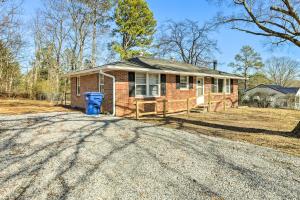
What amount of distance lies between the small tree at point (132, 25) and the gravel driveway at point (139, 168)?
21.1m

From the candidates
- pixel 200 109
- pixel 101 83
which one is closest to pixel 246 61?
pixel 200 109

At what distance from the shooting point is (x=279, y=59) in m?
55.8

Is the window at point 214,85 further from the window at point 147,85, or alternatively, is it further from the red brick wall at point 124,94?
the window at point 147,85

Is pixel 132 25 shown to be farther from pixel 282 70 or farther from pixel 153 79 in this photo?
pixel 282 70

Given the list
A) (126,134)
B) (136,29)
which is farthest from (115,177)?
(136,29)

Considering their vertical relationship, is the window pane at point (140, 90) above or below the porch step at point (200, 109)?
above

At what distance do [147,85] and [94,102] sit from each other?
3.09m

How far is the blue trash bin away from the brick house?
559mm

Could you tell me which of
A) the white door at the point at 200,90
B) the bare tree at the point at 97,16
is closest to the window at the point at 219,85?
the white door at the point at 200,90

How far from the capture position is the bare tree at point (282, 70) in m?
54.6

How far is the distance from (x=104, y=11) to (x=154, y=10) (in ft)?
20.3

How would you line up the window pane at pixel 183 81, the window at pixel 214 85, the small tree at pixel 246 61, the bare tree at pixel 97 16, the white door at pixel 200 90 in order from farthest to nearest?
the small tree at pixel 246 61 < the bare tree at pixel 97 16 < the window at pixel 214 85 < the white door at pixel 200 90 < the window pane at pixel 183 81

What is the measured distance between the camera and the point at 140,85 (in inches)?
488

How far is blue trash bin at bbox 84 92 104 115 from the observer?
11.3 m
